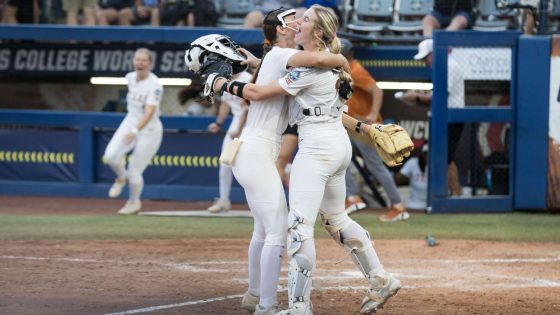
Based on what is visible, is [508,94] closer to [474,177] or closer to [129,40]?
[474,177]

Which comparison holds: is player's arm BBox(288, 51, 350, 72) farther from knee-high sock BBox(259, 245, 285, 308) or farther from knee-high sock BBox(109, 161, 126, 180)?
knee-high sock BBox(109, 161, 126, 180)

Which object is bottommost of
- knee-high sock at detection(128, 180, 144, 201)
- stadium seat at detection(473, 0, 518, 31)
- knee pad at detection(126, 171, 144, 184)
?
knee-high sock at detection(128, 180, 144, 201)

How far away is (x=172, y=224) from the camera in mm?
12875

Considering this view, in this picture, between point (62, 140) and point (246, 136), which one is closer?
point (246, 136)

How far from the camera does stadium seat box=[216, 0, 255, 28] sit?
647 inches

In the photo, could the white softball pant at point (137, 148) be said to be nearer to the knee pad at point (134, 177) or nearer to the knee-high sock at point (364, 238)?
the knee pad at point (134, 177)

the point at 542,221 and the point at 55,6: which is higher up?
the point at 55,6

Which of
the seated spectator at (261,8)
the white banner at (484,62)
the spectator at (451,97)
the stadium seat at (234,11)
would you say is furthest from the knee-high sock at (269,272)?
the stadium seat at (234,11)

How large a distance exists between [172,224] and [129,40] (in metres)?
3.74

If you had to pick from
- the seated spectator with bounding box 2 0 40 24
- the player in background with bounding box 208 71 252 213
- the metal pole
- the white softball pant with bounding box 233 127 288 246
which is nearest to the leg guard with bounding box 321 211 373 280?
the white softball pant with bounding box 233 127 288 246

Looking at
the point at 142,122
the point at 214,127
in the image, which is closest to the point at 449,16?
the point at 214,127

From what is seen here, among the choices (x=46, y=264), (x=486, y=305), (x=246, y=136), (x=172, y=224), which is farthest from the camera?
(x=172, y=224)

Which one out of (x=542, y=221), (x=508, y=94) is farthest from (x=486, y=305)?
(x=508, y=94)

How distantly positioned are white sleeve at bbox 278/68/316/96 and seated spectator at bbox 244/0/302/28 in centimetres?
861
